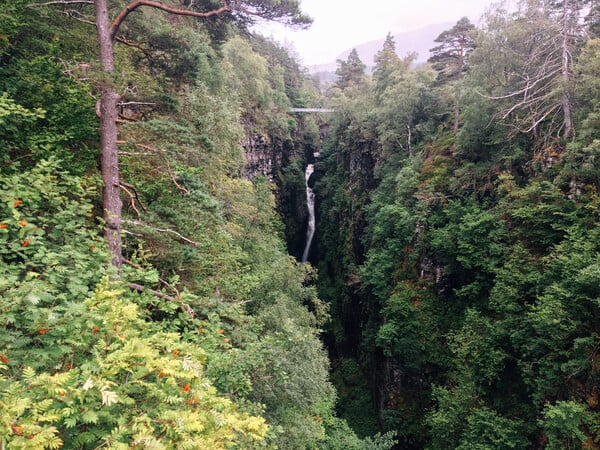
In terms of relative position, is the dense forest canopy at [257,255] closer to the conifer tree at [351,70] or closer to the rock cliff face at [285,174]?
the rock cliff face at [285,174]

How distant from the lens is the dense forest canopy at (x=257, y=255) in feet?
9.94

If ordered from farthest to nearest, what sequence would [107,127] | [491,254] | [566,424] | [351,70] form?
[351,70]
[491,254]
[566,424]
[107,127]

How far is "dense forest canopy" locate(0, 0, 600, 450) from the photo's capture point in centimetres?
303

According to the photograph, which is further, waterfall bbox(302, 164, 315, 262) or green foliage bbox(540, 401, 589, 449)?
waterfall bbox(302, 164, 315, 262)

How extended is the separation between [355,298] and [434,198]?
38.5 feet

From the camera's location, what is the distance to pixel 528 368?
1091cm

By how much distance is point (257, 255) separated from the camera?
55.1ft

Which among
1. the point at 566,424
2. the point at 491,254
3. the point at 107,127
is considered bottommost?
the point at 566,424

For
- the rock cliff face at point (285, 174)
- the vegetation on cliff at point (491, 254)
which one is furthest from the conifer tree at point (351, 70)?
the vegetation on cliff at point (491, 254)

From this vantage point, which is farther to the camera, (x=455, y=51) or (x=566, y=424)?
(x=455, y=51)

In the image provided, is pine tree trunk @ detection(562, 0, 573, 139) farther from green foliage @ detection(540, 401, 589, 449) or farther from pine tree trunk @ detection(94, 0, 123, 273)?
pine tree trunk @ detection(94, 0, 123, 273)

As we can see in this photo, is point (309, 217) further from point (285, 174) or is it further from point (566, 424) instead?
point (566, 424)

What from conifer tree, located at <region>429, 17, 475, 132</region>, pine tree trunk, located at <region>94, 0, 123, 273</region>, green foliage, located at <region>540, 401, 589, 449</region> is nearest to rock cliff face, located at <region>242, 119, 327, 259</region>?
conifer tree, located at <region>429, 17, 475, 132</region>

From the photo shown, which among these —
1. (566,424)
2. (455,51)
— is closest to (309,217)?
(455,51)
